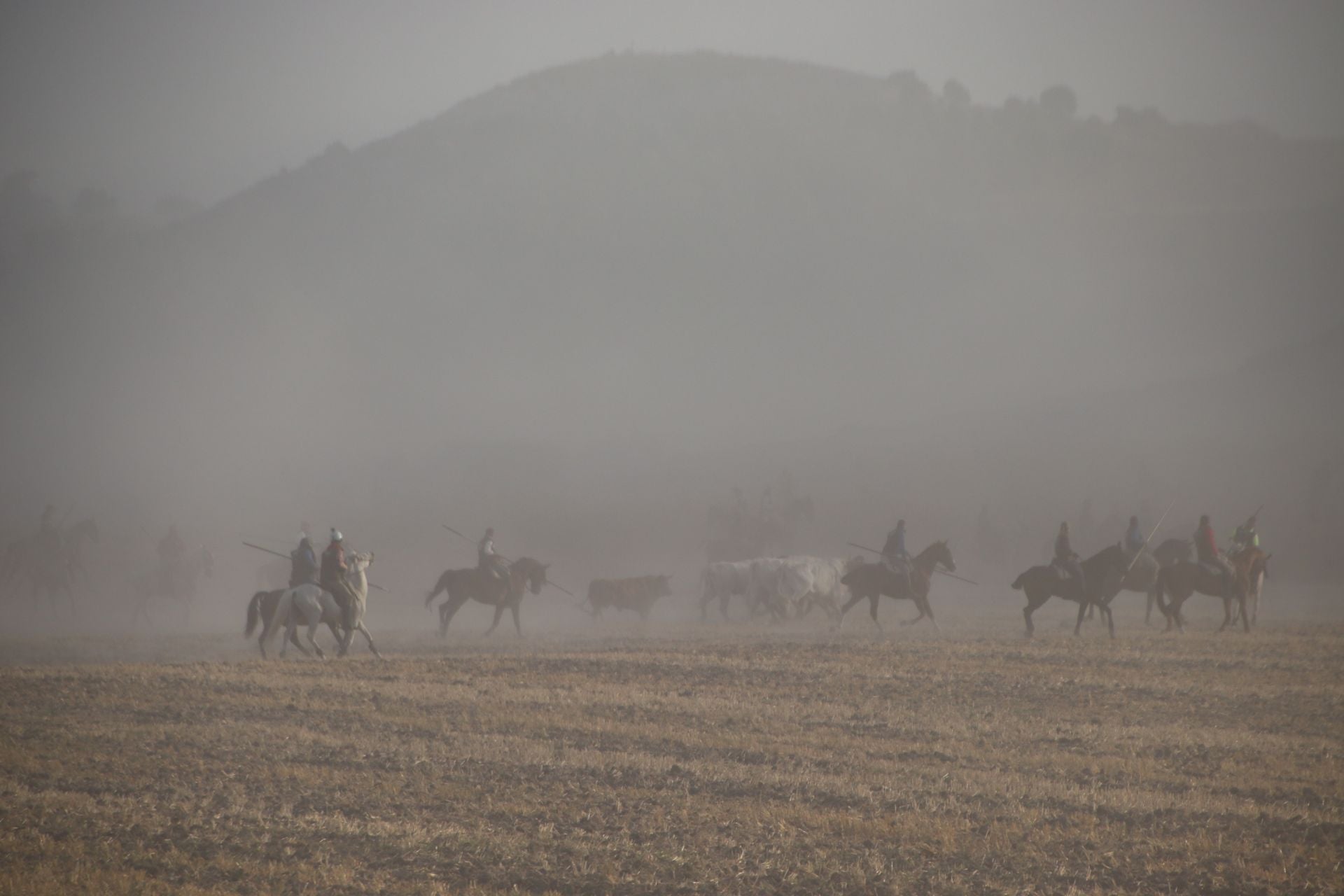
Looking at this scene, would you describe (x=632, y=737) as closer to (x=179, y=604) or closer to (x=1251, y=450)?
(x=179, y=604)

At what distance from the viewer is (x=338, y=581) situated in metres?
22.6

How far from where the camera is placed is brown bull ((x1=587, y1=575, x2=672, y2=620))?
126 ft

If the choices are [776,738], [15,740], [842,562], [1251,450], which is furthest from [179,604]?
[1251,450]

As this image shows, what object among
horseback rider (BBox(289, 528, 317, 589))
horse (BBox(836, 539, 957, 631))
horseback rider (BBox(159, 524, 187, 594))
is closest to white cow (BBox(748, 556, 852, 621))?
horse (BBox(836, 539, 957, 631))

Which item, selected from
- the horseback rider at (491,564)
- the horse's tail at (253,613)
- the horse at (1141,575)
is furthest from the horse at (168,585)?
the horse at (1141,575)

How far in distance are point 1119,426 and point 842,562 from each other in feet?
425

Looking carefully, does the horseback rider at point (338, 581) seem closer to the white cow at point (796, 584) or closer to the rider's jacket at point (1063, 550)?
the rider's jacket at point (1063, 550)

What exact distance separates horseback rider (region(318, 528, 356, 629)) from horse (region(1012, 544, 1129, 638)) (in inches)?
592

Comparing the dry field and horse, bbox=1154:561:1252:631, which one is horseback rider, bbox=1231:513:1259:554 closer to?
horse, bbox=1154:561:1252:631

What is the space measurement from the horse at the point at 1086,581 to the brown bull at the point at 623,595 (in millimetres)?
14453

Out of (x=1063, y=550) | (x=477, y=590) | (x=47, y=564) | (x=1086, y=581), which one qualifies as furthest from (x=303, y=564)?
(x=47, y=564)

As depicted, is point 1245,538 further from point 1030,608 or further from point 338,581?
point 338,581

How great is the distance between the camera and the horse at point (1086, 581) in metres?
26.6

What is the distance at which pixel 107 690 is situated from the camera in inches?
684
